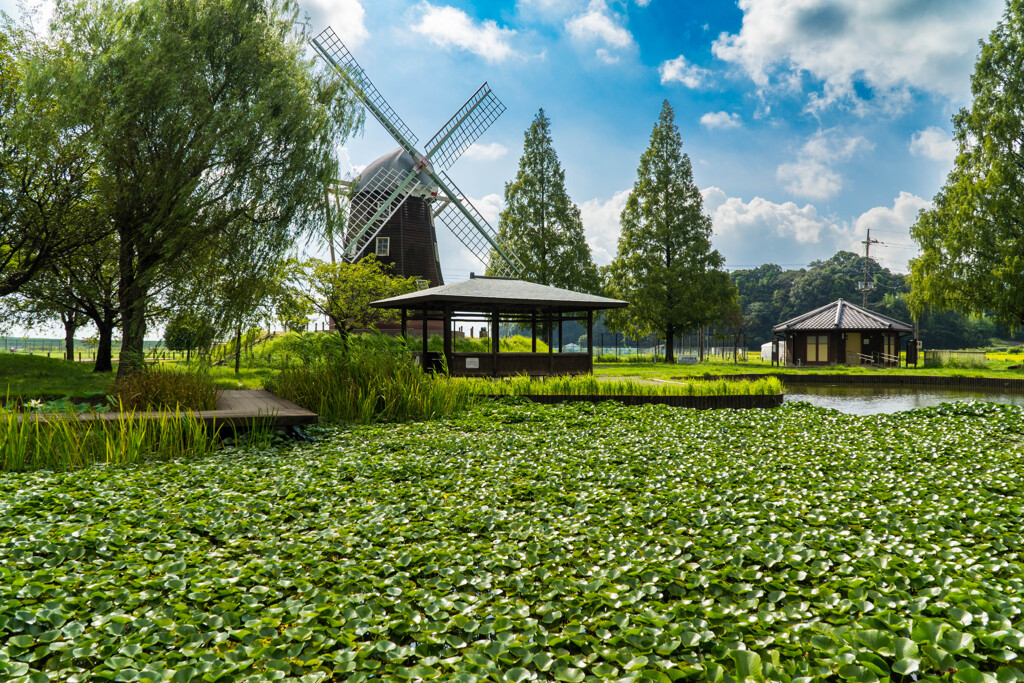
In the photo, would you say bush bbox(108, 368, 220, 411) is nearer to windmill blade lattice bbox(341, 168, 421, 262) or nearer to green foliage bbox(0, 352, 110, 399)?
green foliage bbox(0, 352, 110, 399)

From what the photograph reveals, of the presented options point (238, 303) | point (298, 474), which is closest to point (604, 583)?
point (298, 474)

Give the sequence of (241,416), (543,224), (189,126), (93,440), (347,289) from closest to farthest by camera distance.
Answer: (93,440), (241,416), (189,126), (347,289), (543,224)

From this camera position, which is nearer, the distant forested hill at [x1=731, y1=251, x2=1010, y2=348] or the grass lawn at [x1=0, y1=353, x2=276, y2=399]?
the grass lawn at [x1=0, y1=353, x2=276, y2=399]

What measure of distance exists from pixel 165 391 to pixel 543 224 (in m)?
25.4

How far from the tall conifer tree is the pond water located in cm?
1083

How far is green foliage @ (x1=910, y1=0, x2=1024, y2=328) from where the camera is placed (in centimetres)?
2269

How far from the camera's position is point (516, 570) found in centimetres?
319

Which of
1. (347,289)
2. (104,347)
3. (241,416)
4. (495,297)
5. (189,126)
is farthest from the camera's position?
(347,289)

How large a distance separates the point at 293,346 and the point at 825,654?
9.51 m

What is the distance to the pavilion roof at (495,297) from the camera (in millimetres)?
14062

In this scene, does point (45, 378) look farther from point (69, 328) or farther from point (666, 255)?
point (666, 255)

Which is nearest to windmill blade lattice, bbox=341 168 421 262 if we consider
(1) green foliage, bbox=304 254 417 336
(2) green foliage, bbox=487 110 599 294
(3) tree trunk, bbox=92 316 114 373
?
(1) green foliage, bbox=304 254 417 336

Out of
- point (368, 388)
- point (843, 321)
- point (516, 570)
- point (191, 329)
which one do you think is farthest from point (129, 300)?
point (843, 321)

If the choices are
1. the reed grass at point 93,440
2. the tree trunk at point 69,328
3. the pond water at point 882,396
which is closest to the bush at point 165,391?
the reed grass at point 93,440
